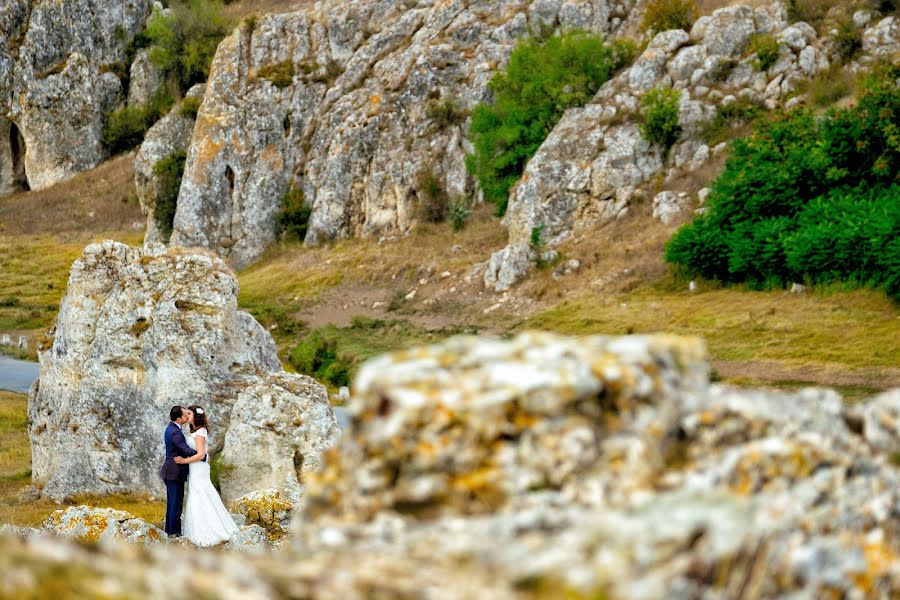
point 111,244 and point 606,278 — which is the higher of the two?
point 111,244

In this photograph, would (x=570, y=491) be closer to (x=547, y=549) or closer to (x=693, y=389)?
(x=547, y=549)

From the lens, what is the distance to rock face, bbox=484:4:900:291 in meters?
43.7

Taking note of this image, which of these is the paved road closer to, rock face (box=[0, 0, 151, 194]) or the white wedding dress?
the white wedding dress

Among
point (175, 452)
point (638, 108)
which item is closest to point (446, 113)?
point (638, 108)

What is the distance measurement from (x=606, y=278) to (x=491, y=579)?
35425mm

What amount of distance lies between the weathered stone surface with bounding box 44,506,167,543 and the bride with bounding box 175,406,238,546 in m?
0.73

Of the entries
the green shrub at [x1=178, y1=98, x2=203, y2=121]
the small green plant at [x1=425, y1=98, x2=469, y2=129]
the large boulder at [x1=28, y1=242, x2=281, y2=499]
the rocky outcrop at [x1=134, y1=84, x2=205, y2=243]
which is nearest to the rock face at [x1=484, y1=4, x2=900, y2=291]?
the small green plant at [x1=425, y1=98, x2=469, y2=129]

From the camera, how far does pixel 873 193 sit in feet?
106

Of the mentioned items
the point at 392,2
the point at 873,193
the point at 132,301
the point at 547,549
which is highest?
the point at 392,2

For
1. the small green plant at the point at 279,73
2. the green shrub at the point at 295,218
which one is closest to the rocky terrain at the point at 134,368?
the green shrub at the point at 295,218

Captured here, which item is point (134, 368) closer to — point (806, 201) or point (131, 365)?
point (131, 365)

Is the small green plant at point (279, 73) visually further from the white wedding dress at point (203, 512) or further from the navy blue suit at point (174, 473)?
the white wedding dress at point (203, 512)

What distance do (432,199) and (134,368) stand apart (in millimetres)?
38961

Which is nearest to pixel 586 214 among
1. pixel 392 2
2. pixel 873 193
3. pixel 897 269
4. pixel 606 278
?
pixel 606 278
